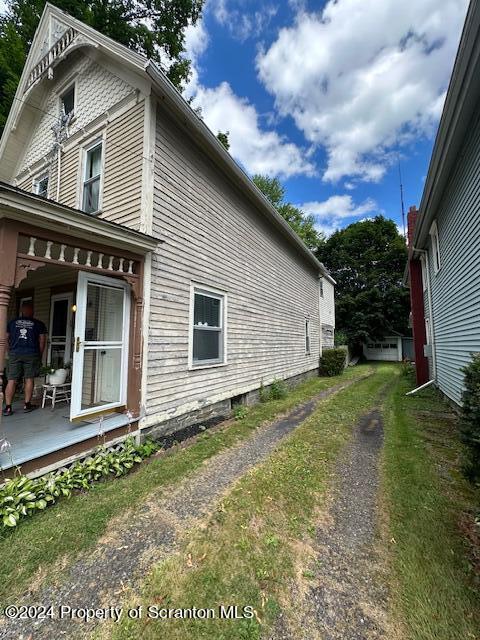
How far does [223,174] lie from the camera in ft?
22.4

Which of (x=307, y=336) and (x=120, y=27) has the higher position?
(x=120, y=27)

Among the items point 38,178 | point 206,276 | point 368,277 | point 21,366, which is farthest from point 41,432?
point 368,277

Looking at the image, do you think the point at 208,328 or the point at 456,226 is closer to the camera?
the point at 456,226

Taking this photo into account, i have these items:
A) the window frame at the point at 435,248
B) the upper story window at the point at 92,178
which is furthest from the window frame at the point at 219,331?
the window frame at the point at 435,248

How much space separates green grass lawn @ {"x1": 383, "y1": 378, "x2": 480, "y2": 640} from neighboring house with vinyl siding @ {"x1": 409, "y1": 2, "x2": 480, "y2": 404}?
1.91 metres

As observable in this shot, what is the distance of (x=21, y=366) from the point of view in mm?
4793

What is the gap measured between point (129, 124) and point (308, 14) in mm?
7639

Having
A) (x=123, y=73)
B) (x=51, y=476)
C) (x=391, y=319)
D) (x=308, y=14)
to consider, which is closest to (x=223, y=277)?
(x=123, y=73)

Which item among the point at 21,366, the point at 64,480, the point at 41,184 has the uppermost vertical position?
the point at 41,184

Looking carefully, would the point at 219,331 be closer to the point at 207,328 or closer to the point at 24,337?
the point at 207,328

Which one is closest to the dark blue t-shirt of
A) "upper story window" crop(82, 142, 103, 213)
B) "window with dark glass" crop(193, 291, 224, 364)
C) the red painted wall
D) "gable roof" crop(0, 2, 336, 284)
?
"upper story window" crop(82, 142, 103, 213)

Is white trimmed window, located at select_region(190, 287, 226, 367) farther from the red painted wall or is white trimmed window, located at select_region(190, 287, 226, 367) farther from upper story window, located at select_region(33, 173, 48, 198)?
the red painted wall

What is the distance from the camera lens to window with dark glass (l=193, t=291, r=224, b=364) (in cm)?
581

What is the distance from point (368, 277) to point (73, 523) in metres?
29.5
